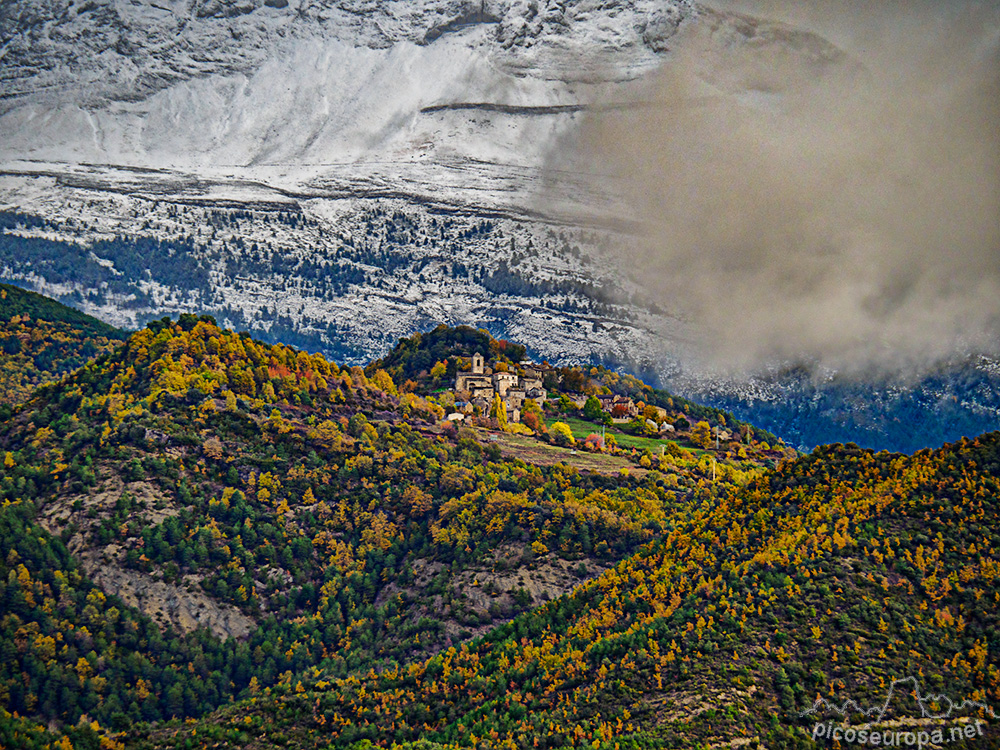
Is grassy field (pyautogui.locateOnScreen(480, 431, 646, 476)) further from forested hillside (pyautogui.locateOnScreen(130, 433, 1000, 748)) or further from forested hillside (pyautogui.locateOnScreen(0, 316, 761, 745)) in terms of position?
forested hillside (pyautogui.locateOnScreen(130, 433, 1000, 748))

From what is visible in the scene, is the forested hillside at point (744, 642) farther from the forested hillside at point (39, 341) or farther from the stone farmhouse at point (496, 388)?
the forested hillside at point (39, 341)

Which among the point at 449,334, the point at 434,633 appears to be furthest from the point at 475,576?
the point at 449,334

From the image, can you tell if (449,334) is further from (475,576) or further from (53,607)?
(53,607)

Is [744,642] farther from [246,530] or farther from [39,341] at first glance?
[39,341]

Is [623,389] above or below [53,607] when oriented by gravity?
below

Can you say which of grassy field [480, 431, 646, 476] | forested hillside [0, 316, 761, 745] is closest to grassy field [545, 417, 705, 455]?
grassy field [480, 431, 646, 476]
